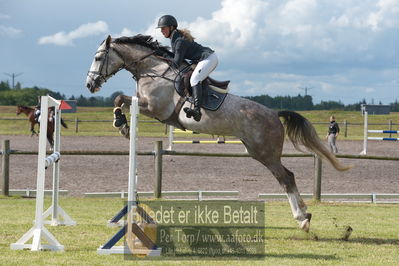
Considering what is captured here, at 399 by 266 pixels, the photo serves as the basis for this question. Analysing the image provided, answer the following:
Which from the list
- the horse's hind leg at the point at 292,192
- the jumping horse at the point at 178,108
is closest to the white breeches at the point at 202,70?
the jumping horse at the point at 178,108

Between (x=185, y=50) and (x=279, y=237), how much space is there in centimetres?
251

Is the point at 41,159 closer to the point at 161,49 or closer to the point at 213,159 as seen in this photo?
the point at 161,49

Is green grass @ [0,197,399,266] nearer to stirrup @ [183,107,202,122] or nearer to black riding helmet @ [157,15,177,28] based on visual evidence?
stirrup @ [183,107,202,122]

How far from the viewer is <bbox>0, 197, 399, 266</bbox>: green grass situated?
5.61 meters

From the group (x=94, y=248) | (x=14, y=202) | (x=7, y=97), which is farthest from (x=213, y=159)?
(x=7, y=97)

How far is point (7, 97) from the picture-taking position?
70500 mm

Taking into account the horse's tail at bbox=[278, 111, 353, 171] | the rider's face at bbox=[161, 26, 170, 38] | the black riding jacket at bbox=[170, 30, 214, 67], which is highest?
the rider's face at bbox=[161, 26, 170, 38]

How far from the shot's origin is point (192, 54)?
714cm

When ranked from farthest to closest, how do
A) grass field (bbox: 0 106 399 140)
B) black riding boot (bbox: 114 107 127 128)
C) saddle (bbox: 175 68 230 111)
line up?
grass field (bbox: 0 106 399 140) → saddle (bbox: 175 68 230 111) → black riding boot (bbox: 114 107 127 128)

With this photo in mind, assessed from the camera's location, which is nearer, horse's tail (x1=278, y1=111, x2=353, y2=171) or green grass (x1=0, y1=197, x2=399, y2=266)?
green grass (x1=0, y1=197, x2=399, y2=266)

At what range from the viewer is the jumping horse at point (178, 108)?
7.02 meters

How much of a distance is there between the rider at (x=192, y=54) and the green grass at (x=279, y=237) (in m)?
1.84

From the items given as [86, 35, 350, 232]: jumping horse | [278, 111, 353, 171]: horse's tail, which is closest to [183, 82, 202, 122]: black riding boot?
[86, 35, 350, 232]: jumping horse

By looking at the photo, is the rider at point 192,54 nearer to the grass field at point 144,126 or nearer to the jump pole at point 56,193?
the jump pole at point 56,193
